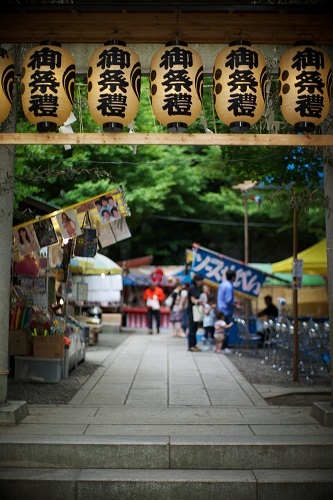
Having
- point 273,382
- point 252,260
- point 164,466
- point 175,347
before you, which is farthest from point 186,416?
point 252,260

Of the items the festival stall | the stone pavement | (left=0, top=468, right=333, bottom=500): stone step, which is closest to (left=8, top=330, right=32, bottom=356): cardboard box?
the festival stall

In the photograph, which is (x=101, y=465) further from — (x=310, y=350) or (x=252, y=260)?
(x=252, y=260)

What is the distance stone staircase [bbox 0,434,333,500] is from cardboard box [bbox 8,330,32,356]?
380cm

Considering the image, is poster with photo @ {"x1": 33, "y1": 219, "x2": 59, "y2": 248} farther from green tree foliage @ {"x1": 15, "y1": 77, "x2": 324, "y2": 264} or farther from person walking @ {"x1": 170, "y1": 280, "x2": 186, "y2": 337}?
person walking @ {"x1": 170, "y1": 280, "x2": 186, "y2": 337}

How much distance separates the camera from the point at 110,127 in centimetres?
630

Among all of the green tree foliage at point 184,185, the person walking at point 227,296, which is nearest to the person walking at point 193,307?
the person walking at point 227,296

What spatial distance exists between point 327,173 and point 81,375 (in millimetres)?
6715

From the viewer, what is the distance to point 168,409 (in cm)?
851

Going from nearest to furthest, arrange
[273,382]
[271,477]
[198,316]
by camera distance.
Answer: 1. [271,477]
2. [273,382]
3. [198,316]

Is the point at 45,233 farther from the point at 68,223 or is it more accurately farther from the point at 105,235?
the point at 105,235

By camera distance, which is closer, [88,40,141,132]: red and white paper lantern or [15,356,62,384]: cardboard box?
[88,40,141,132]: red and white paper lantern

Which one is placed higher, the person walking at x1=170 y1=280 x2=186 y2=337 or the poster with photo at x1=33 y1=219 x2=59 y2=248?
the poster with photo at x1=33 y1=219 x2=59 y2=248

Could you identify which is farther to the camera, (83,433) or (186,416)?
(186,416)

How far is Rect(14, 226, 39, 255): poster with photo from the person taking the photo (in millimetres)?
10375
